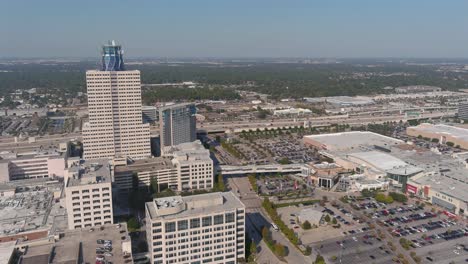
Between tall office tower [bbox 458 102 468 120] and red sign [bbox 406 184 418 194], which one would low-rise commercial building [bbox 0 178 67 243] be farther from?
tall office tower [bbox 458 102 468 120]

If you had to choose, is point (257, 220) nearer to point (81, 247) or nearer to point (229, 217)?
point (229, 217)

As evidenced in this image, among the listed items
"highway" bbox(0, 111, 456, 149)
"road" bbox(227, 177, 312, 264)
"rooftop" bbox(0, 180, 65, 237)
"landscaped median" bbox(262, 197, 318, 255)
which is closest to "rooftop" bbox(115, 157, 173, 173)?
"rooftop" bbox(0, 180, 65, 237)

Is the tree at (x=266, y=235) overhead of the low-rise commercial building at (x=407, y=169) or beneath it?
beneath

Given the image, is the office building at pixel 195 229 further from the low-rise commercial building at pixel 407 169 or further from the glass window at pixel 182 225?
the low-rise commercial building at pixel 407 169

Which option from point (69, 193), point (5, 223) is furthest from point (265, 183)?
point (5, 223)

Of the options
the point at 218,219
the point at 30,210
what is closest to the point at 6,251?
→ the point at 30,210

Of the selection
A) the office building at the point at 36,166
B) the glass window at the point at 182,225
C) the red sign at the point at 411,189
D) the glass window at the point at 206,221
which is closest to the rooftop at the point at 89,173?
the glass window at the point at 182,225
